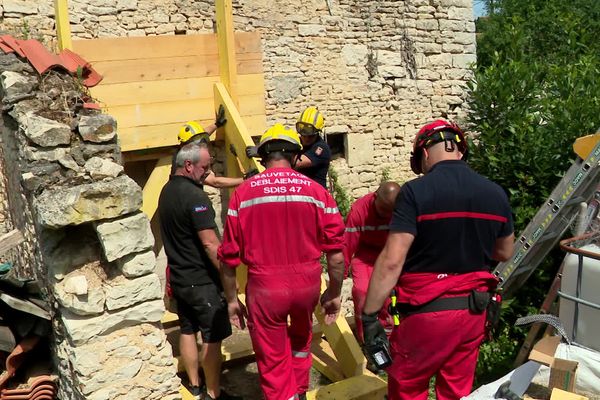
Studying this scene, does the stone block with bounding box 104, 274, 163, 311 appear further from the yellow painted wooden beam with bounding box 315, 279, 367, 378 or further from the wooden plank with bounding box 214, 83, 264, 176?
the wooden plank with bounding box 214, 83, 264, 176

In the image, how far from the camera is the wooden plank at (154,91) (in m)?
5.18

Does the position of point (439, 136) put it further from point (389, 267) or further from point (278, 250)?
point (278, 250)

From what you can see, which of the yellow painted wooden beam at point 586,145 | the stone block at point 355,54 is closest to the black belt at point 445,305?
the yellow painted wooden beam at point 586,145

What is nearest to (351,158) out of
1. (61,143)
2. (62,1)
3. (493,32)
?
(62,1)

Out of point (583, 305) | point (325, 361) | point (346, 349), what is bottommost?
point (325, 361)

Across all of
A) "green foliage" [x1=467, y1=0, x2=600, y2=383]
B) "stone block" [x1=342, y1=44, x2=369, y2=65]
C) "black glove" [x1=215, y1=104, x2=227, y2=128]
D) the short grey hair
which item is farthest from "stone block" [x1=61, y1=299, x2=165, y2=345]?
"stone block" [x1=342, y1=44, x2=369, y2=65]

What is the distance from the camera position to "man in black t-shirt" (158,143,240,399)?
4.20 metres

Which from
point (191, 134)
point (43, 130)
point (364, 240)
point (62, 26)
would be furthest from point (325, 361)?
point (62, 26)

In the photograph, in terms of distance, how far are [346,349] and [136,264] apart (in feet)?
5.99

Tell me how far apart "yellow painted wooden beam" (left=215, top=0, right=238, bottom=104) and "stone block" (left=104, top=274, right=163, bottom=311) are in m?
2.50

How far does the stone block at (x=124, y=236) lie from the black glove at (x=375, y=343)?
4.79 feet

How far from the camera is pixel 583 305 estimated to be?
165 inches

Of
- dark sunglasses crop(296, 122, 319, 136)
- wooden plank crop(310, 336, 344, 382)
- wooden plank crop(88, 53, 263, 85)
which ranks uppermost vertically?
wooden plank crop(88, 53, 263, 85)

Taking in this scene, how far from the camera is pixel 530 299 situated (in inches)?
224
